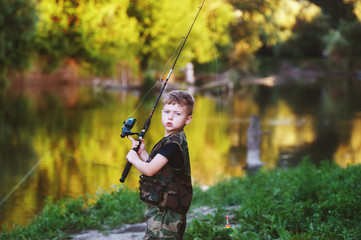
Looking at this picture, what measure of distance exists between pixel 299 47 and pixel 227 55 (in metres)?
31.9

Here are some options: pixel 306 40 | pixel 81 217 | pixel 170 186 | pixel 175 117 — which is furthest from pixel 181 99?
pixel 306 40

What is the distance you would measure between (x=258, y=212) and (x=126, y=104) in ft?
81.3

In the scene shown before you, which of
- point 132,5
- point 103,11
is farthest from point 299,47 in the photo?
point 103,11

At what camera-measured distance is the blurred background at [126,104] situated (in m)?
11.7

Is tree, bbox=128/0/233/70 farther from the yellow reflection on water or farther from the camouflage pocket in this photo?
the camouflage pocket

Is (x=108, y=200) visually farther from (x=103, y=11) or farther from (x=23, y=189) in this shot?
(x=103, y=11)

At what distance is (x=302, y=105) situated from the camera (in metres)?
30.8

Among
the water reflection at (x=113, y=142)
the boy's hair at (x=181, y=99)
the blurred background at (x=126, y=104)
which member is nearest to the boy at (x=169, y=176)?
the boy's hair at (x=181, y=99)

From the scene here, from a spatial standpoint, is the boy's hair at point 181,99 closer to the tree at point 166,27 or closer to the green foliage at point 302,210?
the green foliage at point 302,210

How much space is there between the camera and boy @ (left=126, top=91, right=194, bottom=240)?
3.78 m

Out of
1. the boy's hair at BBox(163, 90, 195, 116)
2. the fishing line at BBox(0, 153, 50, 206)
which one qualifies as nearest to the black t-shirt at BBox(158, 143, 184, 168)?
the boy's hair at BBox(163, 90, 195, 116)

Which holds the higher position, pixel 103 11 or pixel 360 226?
pixel 103 11

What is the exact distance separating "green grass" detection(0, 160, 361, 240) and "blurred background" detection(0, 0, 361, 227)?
111 centimetres

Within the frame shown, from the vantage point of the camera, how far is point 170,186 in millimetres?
3812
